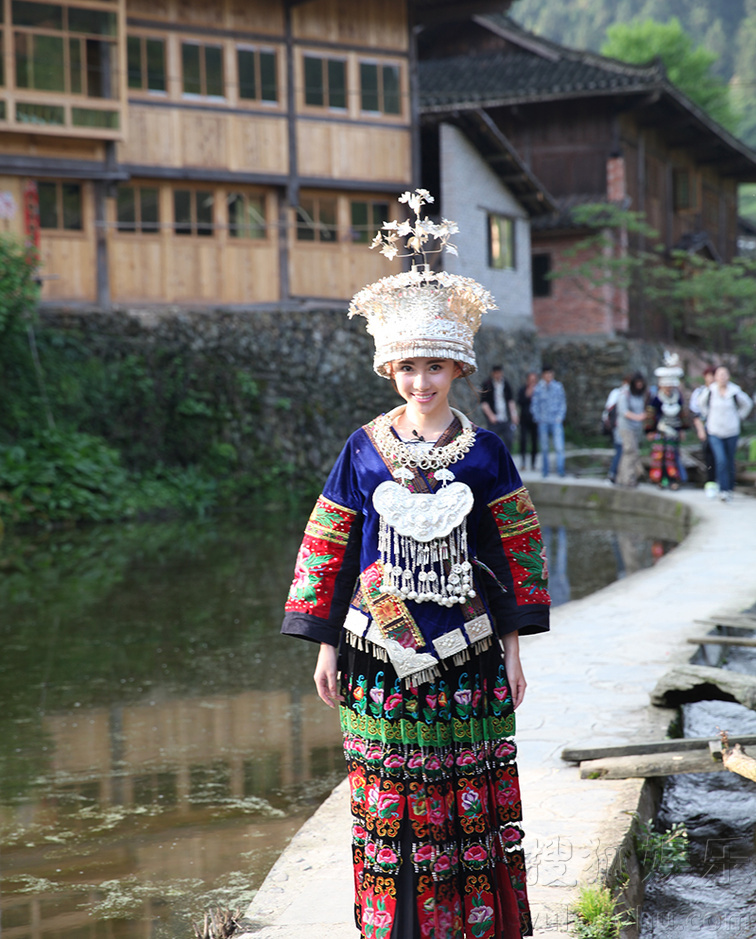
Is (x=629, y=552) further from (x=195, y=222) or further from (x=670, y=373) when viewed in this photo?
(x=195, y=222)

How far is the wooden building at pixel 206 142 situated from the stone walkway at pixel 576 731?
12.7m

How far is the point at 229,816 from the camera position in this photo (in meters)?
4.61

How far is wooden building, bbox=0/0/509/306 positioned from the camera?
18234 millimetres

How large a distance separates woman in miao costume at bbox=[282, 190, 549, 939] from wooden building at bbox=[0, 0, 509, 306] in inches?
644

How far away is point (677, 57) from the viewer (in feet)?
137

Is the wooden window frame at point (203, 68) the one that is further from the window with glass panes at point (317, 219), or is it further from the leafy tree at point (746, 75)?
the leafy tree at point (746, 75)

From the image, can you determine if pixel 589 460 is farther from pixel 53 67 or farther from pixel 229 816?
pixel 229 816

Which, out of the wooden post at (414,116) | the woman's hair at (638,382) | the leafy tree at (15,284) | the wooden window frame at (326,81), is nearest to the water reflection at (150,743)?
the woman's hair at (638,382)

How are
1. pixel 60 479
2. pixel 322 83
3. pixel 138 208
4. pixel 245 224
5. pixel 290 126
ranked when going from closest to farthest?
pixel 60 479, pixel 138 208, pixel 290 126, pixel 245 224, pixel 322 83

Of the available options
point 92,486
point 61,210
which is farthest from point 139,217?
point 92,486

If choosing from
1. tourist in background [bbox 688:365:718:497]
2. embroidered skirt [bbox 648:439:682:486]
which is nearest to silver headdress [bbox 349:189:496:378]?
tourist in background [bbox 688:365:718:497]

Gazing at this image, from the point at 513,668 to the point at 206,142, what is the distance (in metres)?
18.6

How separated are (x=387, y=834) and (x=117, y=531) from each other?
1299 centimetres

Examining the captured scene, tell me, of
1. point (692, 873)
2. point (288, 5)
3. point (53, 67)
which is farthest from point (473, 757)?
point (288, 5)
